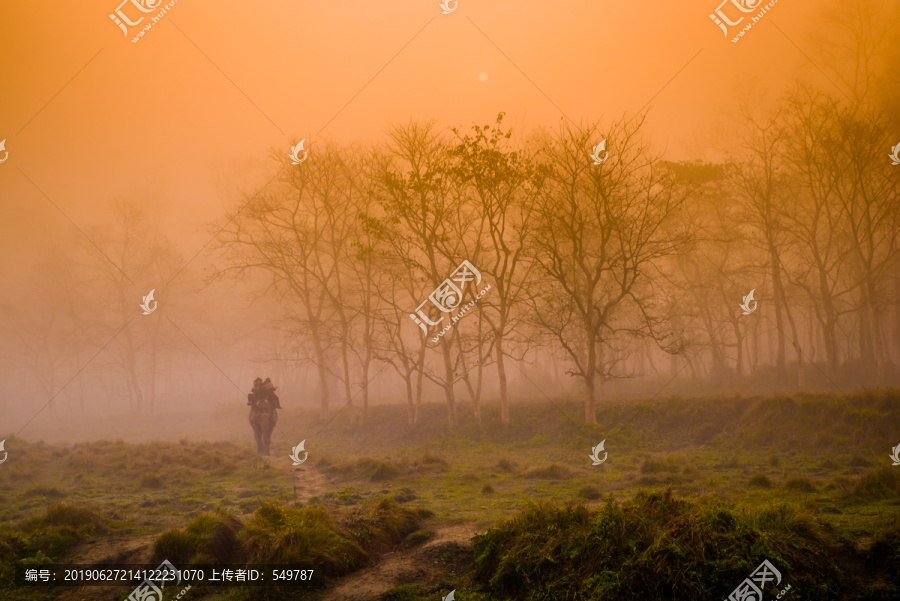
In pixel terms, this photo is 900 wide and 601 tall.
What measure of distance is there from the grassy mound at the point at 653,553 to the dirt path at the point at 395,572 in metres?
0.99

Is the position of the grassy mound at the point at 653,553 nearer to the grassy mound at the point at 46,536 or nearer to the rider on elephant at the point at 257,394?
the grassy mound at the point at 46,536

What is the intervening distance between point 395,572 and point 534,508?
8.13 ft

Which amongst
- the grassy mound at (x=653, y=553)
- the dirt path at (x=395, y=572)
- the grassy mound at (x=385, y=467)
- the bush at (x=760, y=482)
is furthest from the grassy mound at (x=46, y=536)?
the bush at (x=760, y=482)

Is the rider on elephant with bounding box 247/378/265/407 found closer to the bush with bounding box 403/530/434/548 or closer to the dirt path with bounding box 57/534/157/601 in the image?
the dirt path with bounding box 57/534/157/601

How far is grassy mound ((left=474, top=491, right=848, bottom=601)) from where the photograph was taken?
20.8 feet

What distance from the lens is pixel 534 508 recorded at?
8609 millimetres

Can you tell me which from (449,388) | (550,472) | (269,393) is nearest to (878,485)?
(550,472)

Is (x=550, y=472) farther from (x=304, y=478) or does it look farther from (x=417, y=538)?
(x=304, y=478)

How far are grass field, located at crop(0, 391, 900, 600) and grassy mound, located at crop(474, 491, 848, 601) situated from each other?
0.03 metres

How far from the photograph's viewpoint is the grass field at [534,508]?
678 cm

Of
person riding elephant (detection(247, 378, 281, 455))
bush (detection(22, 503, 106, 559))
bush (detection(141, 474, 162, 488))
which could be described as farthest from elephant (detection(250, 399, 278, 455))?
bush (detection(22, 503, 106, 559))

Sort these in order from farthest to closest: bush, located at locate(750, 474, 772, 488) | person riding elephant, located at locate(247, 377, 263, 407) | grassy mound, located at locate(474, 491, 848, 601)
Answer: person riding elephant, located at locate(247, 377, 263, 407), bush, located at locate(750, 474, 772, 488), grassy mound, located at locate(474, 491, 848, 601)

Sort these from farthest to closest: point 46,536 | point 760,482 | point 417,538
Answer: point 760,482 → point 46,536 → point 417,538

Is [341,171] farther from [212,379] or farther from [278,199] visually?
[212,379]
